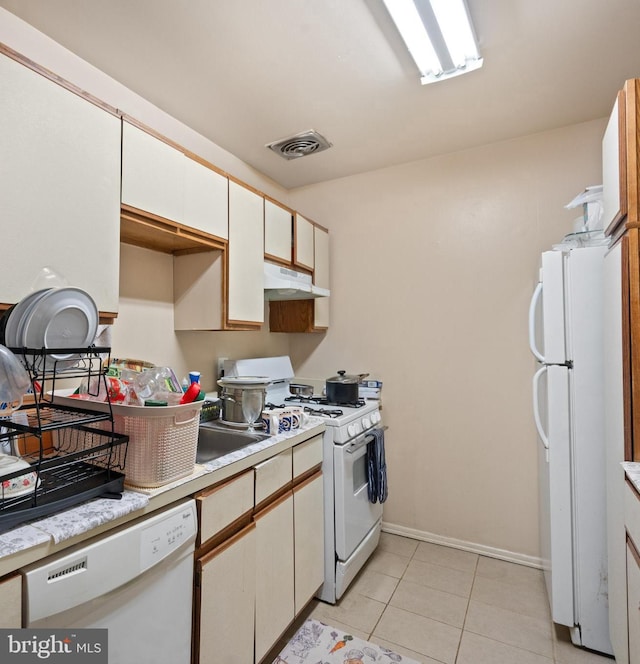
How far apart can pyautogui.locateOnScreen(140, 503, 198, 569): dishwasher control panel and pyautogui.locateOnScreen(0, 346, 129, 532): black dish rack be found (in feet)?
0.46

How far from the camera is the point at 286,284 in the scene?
2.28 metres

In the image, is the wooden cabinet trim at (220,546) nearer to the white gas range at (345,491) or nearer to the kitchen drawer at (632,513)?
the white gas range at (345,491)

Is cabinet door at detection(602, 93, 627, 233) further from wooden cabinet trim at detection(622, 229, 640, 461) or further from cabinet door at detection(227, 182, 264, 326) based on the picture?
cabinet door at detection(227, 182, 264, 326)

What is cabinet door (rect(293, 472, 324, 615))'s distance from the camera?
5.78ft

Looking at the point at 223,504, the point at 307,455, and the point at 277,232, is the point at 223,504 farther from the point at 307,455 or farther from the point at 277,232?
the point at 277,232

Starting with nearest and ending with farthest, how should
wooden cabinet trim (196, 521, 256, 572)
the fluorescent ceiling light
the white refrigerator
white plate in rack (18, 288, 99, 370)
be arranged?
1. white plate in rack (18, 288, 99, 370)
2. wooden cabinet trim (196, 521, 256, 572)
3. the fluorescent ceiling light
4. the white refrigerator

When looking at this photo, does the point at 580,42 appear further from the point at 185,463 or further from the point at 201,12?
the point at 185,463

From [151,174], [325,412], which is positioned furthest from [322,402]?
[151,174]

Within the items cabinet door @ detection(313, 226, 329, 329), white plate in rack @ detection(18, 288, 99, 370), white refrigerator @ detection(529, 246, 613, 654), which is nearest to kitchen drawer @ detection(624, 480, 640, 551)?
white refrigerator @ detection(529, 246, 613, 654)

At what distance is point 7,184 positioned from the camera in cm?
115

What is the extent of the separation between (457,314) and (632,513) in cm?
154

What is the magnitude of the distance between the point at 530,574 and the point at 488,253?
6.26 ft

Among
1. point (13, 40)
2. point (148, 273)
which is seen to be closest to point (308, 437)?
point (148, 273)

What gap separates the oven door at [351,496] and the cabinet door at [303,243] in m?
1.20
